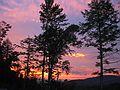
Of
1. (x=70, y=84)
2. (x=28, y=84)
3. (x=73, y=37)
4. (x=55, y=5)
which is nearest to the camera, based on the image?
(x=73, y=37)

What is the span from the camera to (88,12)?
53.3 metres

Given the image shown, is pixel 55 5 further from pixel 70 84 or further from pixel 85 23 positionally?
pixel 70 84

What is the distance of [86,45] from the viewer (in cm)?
5272

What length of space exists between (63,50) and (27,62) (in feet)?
59.1

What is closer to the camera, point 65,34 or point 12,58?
point 65,34

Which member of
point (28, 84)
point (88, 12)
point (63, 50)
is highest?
point (88, 12)

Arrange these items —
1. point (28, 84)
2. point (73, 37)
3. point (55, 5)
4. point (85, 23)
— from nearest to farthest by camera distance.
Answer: point (85, 23), point (73, 37), point (55, 5), point (28, 84)

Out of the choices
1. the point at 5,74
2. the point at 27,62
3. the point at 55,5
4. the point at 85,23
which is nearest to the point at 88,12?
the point at 85,23

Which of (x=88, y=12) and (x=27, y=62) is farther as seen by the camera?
(x=27, y=62)

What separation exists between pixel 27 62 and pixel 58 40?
17444 mm

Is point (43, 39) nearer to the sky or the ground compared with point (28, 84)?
nearer to the sky

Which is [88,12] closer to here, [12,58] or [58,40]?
[58,40]

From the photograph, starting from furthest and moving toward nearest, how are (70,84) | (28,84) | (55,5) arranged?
(70,84), (28,84), (55,5)

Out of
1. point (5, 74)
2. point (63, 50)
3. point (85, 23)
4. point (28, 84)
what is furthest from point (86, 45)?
point (28, 84)
